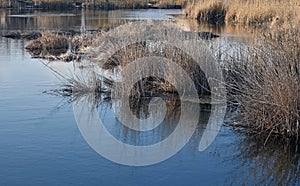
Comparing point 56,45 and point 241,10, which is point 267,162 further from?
point 241,10

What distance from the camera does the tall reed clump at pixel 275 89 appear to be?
5.73 m

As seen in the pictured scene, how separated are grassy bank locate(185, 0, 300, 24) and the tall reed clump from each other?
1059cm

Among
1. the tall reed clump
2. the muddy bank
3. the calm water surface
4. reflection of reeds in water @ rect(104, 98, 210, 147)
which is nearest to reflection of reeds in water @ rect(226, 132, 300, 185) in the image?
the calm water surface

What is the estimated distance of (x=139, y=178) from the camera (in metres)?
4.81

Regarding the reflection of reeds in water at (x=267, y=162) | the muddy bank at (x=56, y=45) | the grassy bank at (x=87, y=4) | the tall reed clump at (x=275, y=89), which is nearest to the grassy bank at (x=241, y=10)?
the muddy bank at (x=56, y=45)

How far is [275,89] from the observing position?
5.84 m

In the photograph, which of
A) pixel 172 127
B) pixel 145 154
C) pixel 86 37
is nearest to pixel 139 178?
pixel 145 154

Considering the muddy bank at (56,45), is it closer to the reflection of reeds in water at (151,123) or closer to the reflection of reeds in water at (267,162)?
the reflection of reeds in water at (151,123)

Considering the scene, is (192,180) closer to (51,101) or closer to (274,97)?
(274,97)

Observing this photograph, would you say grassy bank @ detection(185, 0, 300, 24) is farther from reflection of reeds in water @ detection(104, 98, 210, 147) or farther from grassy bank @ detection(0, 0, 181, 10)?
reflection of reeds in water @ detection(104, 98, 210, 147)

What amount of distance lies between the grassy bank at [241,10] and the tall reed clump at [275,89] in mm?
10592

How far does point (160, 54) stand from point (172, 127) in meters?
2.30

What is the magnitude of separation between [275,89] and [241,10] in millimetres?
16458

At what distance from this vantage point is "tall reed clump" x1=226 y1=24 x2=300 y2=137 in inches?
226
